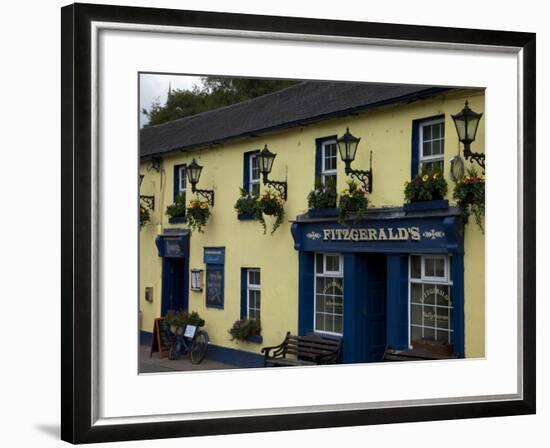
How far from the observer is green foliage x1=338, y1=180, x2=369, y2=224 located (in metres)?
11.9

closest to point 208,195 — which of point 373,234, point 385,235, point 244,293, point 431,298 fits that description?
point 244,293

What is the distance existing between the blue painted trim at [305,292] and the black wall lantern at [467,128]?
12.9 ft

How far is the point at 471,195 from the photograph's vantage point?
33.0ft

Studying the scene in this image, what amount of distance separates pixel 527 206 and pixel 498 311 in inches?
37.8

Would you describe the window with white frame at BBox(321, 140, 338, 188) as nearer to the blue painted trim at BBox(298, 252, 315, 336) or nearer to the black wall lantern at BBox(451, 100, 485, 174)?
the blue painted trim at BBox(298, 252, 315, 336)

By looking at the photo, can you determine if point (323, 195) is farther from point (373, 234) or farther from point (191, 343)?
point (191, 343)

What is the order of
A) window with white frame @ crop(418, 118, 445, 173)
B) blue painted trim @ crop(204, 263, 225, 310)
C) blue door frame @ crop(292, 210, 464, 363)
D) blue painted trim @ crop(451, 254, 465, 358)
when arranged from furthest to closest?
blue painted trim @ crop(204, 263, 225, 310), window with white frame @ crop(418, 118, 445, 173), blue door frame @ crop(292, 210, 464, 363), blue painted trim @ crop(451, 254, 465, 358)

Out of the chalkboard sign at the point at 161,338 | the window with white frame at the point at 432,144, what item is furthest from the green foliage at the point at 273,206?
the window with white frame at the point at 432,144

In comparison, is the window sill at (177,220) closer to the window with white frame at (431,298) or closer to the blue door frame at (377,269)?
the blue door frame at (377,269)

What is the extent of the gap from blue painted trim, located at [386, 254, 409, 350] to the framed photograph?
0.04 m

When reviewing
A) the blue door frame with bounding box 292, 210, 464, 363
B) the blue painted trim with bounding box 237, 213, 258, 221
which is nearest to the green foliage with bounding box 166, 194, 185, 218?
the blue painted trim with bounding box 237, 213, 258, 221

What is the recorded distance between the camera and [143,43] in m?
6.80

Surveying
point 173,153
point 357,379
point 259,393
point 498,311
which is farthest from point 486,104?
point 173,153

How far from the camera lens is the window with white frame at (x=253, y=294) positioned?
45.8 ft
